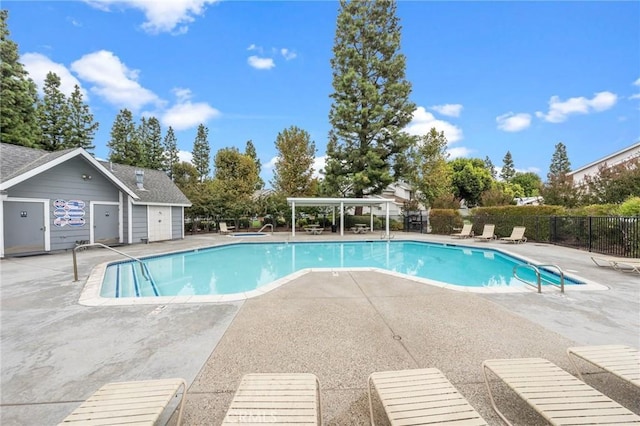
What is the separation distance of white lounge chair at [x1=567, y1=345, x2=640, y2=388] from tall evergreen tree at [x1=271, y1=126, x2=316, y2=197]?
22401 mm

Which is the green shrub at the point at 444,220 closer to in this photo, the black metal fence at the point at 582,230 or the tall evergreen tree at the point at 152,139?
the black metal fence at the point at 582,230

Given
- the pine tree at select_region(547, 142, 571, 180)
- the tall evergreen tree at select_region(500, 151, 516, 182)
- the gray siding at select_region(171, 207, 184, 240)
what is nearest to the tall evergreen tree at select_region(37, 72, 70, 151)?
the gray siding at select_region(171, 207, 184, 240)

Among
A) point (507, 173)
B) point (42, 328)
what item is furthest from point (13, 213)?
point (507, 173)

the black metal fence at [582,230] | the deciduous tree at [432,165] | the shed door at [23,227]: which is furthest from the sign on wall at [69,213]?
the deciduous tree at [432,165]

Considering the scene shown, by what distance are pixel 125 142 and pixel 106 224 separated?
22.4 metres

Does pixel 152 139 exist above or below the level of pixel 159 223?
above

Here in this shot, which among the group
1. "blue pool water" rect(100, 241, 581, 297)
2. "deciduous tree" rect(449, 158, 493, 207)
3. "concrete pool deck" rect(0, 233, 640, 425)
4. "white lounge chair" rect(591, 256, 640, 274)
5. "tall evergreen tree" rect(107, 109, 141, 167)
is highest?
"tall evergreen tree" rect(107, 109, 141, 167)

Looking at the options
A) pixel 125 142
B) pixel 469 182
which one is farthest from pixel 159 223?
pixel 469 182

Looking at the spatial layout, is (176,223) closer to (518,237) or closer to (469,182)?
(518,237)

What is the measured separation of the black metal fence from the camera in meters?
9.14

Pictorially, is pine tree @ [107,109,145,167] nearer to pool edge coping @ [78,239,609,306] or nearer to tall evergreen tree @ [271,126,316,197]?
tall evergreen tree @ [271,126,316,197]

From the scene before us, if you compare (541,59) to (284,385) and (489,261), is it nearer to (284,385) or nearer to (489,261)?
(489,261)

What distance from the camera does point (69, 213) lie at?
1153 centimetres

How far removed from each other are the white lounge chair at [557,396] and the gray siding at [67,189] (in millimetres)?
14613
